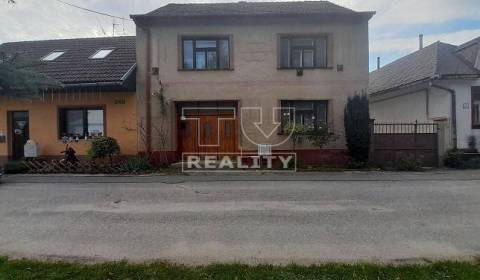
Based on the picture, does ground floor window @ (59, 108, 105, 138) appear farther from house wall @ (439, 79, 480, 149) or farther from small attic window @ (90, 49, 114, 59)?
house wall @ (439, 79, 480, 149)

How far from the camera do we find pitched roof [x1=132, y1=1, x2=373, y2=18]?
12562mm

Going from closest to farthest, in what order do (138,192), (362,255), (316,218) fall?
1. (362,255)
2. (316,218)
3. (138,192)

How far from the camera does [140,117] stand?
12883 millimetres

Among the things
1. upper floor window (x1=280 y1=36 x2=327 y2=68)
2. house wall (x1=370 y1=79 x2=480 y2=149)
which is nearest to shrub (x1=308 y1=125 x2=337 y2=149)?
upper floor window (x1=280 y1=36 x2=327 y2=68)

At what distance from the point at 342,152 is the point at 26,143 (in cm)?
1298

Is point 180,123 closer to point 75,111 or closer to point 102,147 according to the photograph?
point 102,147

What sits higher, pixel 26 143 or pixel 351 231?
pixel 26 143

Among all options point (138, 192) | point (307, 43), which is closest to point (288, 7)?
point (307, 43)

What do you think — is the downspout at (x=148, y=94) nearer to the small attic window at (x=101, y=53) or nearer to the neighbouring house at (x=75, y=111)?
the neighbouring house at (x=75, y=111)

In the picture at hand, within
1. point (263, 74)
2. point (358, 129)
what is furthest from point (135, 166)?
point (358, 129)

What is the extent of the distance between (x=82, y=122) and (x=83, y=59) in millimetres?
2962

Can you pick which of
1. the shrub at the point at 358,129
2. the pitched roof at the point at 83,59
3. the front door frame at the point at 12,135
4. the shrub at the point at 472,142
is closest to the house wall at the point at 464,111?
the shrub at the point at 472,142

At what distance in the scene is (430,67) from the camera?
47.5ft

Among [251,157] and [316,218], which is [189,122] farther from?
[316,218]
